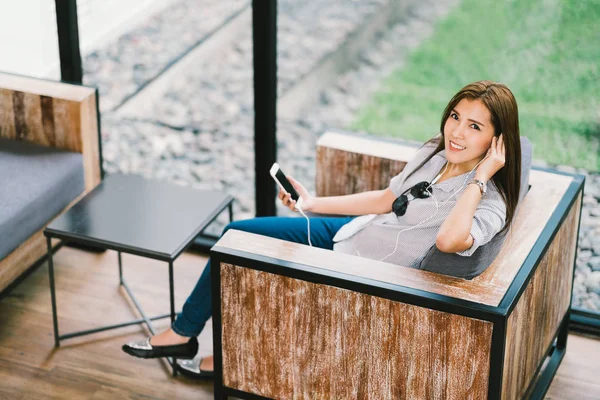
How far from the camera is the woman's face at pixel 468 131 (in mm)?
2354

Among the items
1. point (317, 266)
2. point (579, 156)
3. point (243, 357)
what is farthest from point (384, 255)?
point (579, 156)

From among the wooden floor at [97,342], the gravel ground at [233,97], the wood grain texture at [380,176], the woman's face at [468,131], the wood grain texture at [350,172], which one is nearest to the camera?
the woman's face at [468,131]

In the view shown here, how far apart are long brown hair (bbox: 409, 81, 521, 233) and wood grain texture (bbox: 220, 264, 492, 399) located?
358 millimetres

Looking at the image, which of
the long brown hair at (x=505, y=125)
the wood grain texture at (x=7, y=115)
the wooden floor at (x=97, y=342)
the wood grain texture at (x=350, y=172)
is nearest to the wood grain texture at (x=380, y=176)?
the wood grain texture at (x=350, y=172)

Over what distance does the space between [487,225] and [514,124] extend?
270 millimetres

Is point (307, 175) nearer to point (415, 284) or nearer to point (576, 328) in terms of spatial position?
point (576, 328)

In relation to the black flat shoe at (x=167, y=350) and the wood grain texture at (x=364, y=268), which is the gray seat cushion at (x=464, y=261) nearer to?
the wood grain texture at (x=364, y=268)

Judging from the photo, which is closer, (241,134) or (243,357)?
(243,357)

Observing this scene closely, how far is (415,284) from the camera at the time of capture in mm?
2289

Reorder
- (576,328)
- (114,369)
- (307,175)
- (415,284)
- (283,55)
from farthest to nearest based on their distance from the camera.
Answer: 1. (307,175)
2. (283,55)
3. (576,328)
4. (114,369)
5. (415,284)

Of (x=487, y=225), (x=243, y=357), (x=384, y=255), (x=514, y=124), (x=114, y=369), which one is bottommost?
(x=114, y=369)

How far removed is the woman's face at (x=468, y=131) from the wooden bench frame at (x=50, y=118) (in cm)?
154

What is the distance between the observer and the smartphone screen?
107 inches

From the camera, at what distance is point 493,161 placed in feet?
7.70
